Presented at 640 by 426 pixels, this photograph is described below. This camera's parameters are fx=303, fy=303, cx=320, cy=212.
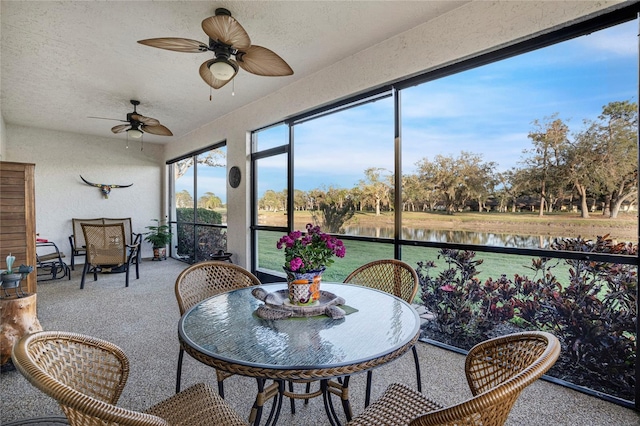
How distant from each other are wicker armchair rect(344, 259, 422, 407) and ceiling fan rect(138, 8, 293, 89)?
1756 millimetres

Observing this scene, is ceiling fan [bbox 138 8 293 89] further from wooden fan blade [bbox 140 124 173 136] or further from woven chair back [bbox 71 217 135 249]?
woven chair back [bbox 71 217 135 249]

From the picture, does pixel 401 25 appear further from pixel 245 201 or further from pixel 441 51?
pixel 245 201

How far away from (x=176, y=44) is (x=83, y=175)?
6.07 meters

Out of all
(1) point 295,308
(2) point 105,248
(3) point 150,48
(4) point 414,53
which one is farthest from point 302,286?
(2) point 105,248

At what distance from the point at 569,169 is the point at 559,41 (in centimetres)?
90

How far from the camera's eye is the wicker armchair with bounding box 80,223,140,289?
491 cm

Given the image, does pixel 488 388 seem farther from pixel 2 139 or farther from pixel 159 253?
pixel 2 139

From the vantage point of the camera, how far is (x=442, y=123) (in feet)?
9.20

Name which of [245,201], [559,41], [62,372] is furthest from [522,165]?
[245,201]

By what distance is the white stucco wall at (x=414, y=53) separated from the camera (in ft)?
6.85

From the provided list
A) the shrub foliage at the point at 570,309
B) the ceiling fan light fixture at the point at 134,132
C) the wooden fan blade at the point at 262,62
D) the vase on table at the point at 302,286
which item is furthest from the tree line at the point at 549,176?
the ceiling fan light fixture at the point at 134,132

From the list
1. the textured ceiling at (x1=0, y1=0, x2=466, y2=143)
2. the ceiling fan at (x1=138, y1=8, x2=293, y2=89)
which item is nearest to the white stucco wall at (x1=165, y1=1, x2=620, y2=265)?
the textured ceiling at (x1=0, y1=0, x2=466, y2=143)

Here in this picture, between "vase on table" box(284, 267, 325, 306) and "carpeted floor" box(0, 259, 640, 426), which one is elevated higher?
"vase on table" box(284, 267, 325, 306)

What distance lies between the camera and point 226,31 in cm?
215
